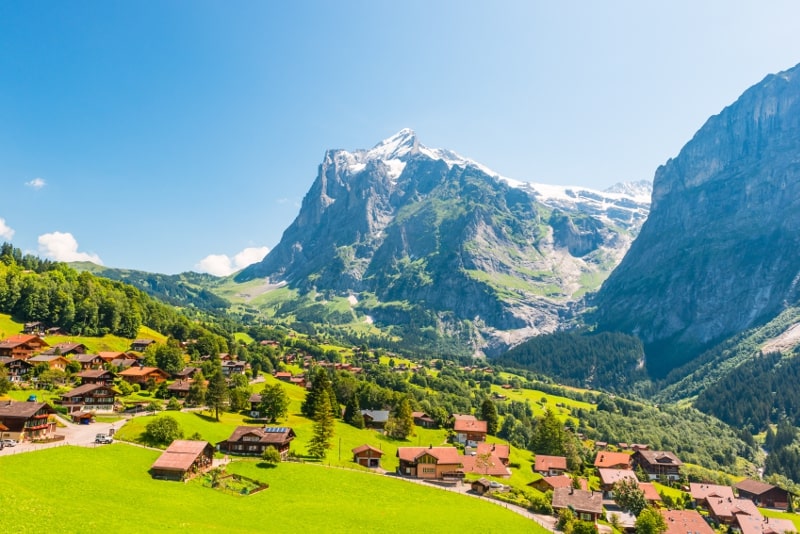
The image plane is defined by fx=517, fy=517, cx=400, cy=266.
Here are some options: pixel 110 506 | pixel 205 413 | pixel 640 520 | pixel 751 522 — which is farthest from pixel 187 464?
pixel 751 522

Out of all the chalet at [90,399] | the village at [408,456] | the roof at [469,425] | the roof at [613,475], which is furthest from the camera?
the roof at [469,425]

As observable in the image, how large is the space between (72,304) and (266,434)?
101614 mm

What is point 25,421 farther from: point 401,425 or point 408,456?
point 401,425

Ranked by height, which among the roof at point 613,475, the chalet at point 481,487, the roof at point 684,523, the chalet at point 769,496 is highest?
the chalet at point 481,487

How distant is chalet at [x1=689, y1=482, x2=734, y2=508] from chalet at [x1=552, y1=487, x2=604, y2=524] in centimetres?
4025

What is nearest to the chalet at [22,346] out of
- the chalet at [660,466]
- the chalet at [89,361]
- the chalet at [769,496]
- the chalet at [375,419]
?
the chalet at [89,361]

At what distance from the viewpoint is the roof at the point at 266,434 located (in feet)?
287

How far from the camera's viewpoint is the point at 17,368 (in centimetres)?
11269

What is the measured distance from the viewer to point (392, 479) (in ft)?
290

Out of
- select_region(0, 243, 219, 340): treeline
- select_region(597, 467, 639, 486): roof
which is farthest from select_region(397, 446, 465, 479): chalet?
select_region(0, 243, 219, 340): treeline

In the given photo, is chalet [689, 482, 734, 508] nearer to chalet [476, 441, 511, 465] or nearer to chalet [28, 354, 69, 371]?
chalet [476, 441, 511, 465]

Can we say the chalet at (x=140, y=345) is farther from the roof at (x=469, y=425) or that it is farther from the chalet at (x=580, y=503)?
the chalet at (x=580, y=503)

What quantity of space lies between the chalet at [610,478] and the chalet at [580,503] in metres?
23.6

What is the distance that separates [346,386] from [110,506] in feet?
319
